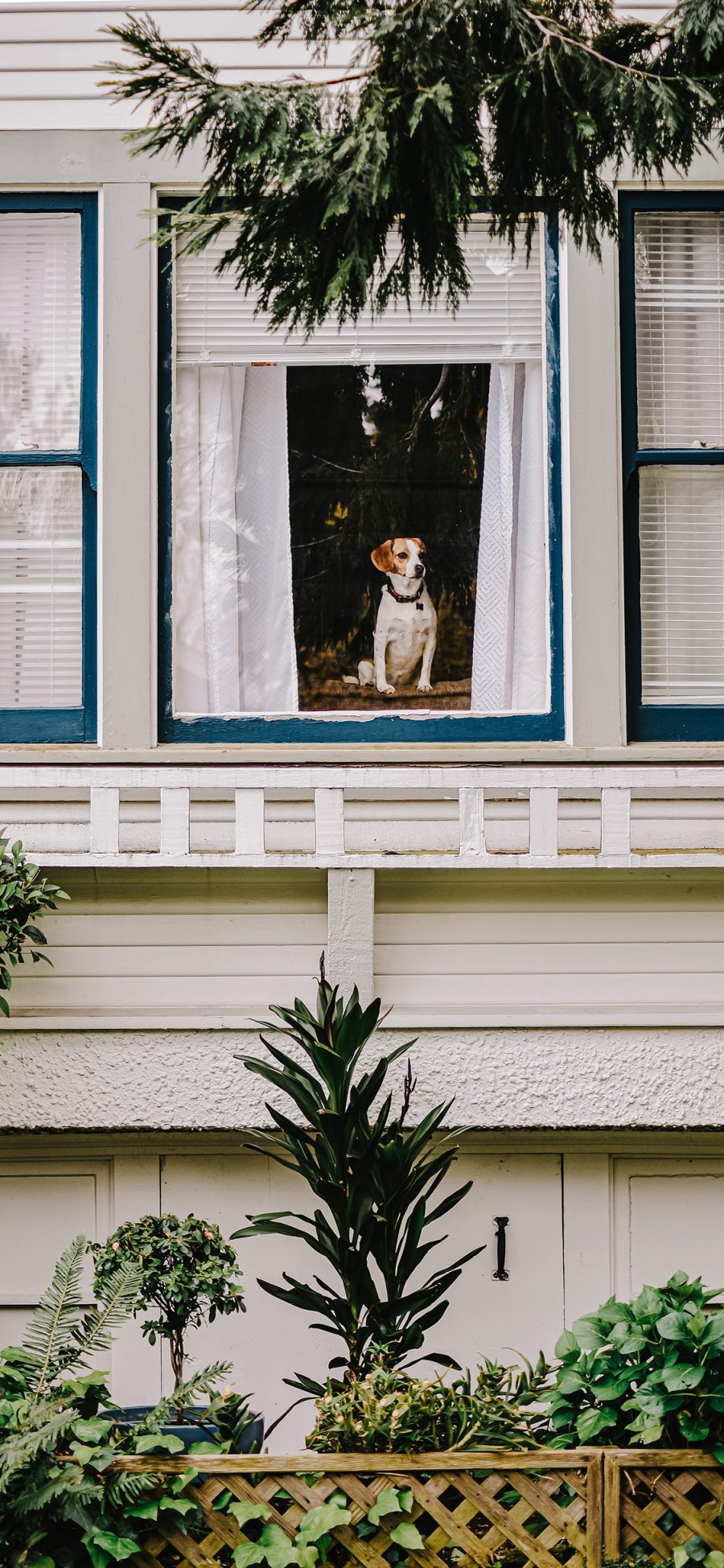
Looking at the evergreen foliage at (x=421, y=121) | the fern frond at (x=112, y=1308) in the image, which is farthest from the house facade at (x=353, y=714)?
the evergreen foliage at (x=421, y=121)

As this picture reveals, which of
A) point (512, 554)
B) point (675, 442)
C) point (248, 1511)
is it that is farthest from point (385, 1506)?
point (675, 442)

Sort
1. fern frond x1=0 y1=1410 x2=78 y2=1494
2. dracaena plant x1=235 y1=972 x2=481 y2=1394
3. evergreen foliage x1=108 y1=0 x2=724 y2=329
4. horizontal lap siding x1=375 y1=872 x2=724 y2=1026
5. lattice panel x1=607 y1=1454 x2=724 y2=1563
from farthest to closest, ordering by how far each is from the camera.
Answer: horizontal lap siding x1=375 y1=872 x2=724 y2=1026 < dracaena plant x1=235 y1=972 x2=481 y2=1394 < lattice panel x1=607 y1=1454 x2=724 y2=1563 < fern frond x1=0 y1=1410 x2=78 y2=1494 < evergreen foliage x1=108 y1=0 x2=724 y2=329

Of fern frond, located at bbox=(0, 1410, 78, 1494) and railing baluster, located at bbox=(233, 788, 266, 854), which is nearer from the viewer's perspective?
fern frond, located at bbox=(0, 1410, 78, 1494)

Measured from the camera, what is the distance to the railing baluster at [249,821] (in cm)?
451

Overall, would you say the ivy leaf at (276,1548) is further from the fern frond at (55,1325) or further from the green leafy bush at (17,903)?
the green leafy bush at (17,903)

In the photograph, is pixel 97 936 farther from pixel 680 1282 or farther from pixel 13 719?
pixel 680 1282

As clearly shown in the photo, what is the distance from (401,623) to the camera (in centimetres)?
484

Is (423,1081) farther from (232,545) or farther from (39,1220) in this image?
(232,545)

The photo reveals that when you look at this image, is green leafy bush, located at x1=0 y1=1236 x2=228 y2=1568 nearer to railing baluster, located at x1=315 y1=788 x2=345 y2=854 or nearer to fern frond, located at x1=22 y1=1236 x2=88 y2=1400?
fern frond, located at x1=22 y1=1236 x2=88 y2=1400

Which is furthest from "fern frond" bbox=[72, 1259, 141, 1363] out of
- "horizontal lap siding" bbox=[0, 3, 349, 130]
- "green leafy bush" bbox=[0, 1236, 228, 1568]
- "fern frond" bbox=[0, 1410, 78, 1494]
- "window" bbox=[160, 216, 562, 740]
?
"horizontal lap siding" bbox=[0, 3, 349, 130]

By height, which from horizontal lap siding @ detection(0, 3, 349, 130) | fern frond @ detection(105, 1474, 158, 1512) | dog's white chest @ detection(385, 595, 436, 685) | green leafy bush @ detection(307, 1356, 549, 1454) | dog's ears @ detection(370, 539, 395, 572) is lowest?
fern frond @ detection(105, 1474, 158, 1512)

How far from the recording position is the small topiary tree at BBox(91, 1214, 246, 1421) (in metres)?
3.72

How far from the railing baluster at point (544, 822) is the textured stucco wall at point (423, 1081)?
23.1 inches

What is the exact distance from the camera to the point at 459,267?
3.08 meters
